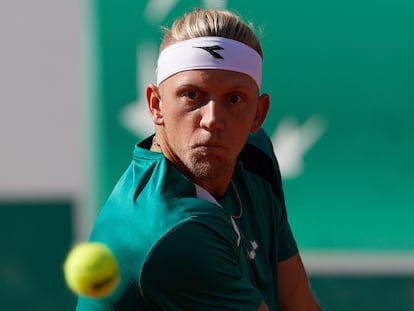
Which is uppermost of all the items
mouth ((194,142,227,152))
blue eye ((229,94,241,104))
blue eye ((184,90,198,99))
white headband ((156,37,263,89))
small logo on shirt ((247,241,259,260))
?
white headband ((156,37,263,89))

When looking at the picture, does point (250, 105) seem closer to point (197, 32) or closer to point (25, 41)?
point (197, 32)

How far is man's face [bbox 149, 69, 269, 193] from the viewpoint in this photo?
276cm

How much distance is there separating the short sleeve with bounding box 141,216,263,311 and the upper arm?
0.59 meters

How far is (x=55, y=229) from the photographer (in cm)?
564

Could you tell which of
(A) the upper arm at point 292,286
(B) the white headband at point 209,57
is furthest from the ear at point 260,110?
(A) the upper arm at point 292,286

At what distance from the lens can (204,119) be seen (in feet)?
9.03

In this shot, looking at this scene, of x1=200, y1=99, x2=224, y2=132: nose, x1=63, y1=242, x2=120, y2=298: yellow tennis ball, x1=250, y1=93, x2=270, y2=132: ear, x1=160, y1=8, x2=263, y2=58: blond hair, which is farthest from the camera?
x1=250, y1=93, x2=270, y2=132: ear

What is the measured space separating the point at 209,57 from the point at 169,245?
0.59 meters

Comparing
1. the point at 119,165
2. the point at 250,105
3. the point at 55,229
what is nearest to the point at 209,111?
the point at 250,105

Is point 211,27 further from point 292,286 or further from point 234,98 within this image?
point 292,286

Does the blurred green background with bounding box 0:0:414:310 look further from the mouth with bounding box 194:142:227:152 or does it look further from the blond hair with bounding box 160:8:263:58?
the mouth with bounding box 194:142:227:152

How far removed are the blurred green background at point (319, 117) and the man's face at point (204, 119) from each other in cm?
250

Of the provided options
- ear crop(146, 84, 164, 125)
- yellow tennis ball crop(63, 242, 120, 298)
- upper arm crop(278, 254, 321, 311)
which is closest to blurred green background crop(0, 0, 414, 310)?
upper arm crop(278, 254, 321, 311)

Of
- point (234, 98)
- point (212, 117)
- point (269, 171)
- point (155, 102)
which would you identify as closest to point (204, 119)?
point (212, 117)
